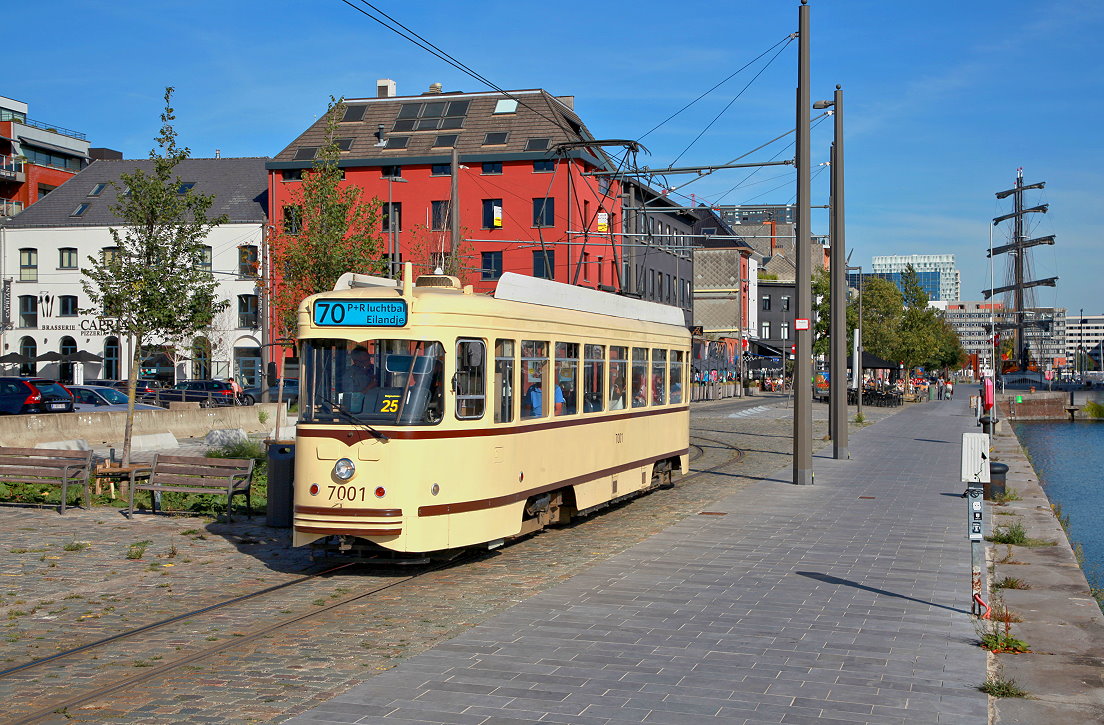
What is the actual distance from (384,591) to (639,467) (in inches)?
276

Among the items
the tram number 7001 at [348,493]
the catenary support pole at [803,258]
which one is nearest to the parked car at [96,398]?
the catenary support pole at [803,258]

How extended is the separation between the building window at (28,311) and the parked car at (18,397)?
33.4m

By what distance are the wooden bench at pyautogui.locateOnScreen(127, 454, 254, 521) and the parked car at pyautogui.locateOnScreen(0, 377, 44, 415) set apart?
20464 mm

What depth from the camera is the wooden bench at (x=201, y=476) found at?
1493 cm

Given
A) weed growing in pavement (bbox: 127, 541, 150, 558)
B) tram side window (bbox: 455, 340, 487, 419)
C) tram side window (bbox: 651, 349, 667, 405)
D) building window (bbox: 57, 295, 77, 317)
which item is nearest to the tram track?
tram side window (bbox: 455, 340, 487, 419)

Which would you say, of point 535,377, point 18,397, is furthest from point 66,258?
point 535,377

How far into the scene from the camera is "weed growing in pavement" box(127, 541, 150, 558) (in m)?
12.2

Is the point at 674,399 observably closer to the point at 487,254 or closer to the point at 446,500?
the point at 446,500

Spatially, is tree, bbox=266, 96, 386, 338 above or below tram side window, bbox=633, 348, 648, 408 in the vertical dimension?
above

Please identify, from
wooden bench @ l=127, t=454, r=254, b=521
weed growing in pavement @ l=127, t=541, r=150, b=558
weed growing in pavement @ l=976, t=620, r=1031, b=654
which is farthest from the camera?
wooden bench @ l=127, t=454, r=254, b=521

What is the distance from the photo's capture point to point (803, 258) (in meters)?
20.5

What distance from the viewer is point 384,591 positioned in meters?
10.7

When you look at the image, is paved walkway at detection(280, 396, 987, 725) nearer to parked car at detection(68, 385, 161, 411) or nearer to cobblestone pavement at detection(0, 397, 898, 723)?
cobblestone pavement at detection(0, 397, 898, 723)

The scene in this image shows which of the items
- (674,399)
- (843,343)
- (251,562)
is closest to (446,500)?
(251,562)
